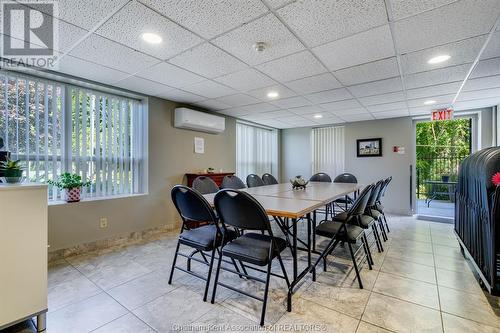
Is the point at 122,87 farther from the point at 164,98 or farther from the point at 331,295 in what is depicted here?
the point at 331,295

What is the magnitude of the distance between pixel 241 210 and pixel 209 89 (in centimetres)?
240

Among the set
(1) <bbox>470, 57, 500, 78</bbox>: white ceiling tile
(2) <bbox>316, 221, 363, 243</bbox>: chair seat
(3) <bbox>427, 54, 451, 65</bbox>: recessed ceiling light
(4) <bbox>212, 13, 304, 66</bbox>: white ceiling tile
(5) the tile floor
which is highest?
(4) <bbox>212, 13, 304, 66</bbox>: white ceiling tile

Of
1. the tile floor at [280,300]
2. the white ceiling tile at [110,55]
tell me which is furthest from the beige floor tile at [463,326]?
the white ceiling tile at [110,55]

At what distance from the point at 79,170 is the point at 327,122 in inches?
212

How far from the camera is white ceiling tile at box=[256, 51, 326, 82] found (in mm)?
2529

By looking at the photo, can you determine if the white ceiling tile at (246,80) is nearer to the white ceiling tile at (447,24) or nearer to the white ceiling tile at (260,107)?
the white ceiling tile at (260,107)

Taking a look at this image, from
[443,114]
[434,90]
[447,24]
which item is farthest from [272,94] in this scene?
[443,114]

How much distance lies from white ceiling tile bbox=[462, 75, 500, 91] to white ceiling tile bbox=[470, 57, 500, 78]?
0.17 metres

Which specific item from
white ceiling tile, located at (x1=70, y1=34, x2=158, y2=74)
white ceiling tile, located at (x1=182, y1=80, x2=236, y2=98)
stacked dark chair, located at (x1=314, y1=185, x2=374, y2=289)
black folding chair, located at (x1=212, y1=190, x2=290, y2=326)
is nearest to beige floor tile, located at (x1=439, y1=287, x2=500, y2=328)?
stacked dark chair, located at (x1=314, y1=185, x2=374, y2=289)

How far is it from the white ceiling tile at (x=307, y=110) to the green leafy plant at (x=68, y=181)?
3783 mm

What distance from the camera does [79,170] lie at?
128 inches

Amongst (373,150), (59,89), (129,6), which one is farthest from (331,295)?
(373,150)

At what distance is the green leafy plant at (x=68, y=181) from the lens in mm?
2953

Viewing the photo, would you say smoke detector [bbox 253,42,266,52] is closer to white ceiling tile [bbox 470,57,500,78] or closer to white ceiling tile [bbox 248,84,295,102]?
white ceiling tile [bbox 248,84,295,102]
